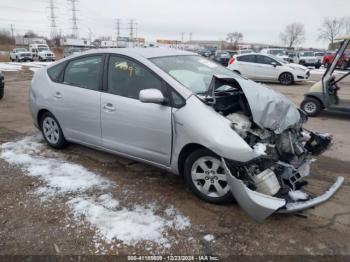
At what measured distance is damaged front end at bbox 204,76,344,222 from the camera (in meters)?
3.04

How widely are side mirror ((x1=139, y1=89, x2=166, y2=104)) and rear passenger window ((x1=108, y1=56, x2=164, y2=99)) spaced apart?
16cm

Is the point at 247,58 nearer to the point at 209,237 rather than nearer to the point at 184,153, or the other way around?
the point at 184,153

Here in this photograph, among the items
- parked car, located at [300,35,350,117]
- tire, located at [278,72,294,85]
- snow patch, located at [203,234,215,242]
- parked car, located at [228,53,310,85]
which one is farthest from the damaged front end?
tire, located at [278,72,294,85]

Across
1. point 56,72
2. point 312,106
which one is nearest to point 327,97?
point 312,106

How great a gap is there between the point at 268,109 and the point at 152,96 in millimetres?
1266

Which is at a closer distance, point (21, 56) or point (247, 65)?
point (247, 65)

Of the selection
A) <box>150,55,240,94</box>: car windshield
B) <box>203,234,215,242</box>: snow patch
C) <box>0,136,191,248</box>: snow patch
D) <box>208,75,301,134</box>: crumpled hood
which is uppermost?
<box>150,55,240,94</box>: car windshield

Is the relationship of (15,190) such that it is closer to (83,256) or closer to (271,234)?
(83,256)

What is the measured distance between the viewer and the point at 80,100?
4652mm

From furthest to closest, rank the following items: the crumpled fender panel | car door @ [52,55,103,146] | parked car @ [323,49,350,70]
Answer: parked car @ [323,49,350,70] → car door @ [52,55,103,146] → the crumpled fender panel

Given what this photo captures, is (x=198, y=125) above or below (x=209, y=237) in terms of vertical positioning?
above

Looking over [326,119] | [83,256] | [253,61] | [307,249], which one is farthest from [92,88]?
[253,61]

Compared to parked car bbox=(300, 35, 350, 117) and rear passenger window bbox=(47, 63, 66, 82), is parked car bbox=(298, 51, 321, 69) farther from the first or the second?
rear passenger window bbox=(47, 63, 66, 82)

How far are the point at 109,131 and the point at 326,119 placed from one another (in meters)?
6.13
